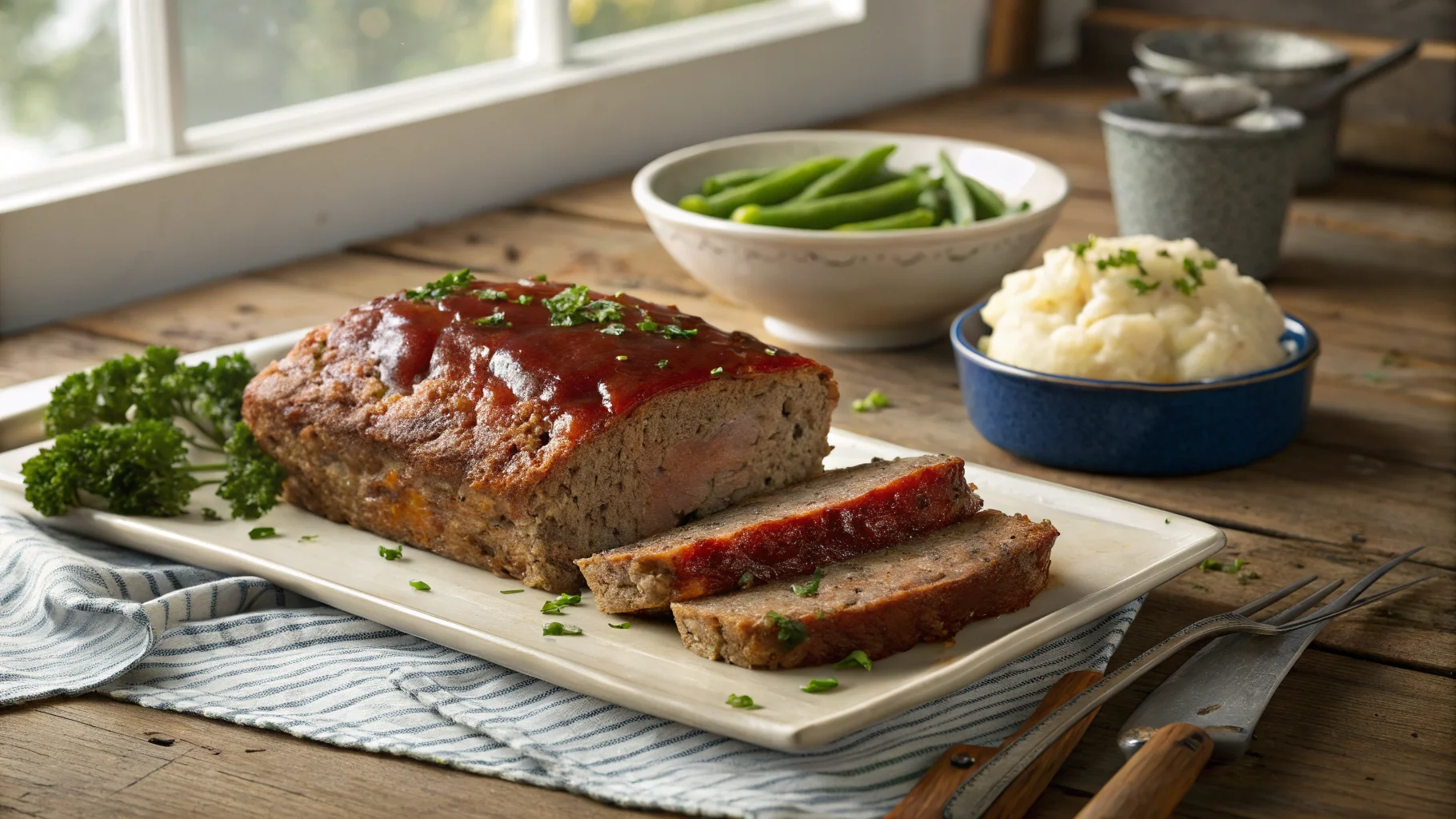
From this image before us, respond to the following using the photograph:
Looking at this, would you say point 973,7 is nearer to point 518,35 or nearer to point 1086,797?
point 518,35

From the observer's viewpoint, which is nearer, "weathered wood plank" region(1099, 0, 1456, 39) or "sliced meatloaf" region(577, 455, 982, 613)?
"sliced meatloaf" region(577, 455, 982, 613)

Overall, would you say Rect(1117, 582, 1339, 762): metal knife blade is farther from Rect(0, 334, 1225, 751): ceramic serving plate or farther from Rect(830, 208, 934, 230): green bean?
Rect(830, 208, 934, 230): green bean

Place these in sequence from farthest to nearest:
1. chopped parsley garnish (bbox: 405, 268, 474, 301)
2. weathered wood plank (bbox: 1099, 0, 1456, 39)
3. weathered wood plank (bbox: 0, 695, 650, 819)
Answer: weathered wood plank (bbox: 1099, 0, 1456, 39) < chopped parsley garnish (bbox: 405, 268, 474, 301) < weathered wood plank (bbox: 0, 695, 650, 819)

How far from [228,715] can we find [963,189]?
234cm

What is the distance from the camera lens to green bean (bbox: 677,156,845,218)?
149 inches

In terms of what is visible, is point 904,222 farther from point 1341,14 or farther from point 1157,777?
point 1341,14

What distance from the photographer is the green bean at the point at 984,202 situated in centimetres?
384

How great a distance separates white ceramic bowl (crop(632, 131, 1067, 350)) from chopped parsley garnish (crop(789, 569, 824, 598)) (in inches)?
54.2

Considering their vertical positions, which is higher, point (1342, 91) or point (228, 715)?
point (1342, 91)

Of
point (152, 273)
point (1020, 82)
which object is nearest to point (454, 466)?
point (152, 273)

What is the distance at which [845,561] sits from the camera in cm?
231

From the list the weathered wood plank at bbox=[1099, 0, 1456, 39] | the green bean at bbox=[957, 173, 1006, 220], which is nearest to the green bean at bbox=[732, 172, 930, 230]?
the green bean at bbox=[957, 173, 1006, 220]

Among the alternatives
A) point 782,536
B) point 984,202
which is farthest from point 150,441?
point 984,202

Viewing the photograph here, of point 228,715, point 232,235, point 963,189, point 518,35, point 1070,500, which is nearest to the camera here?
point 228,715
